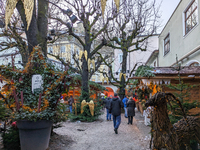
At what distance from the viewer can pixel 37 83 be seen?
5.52 metres

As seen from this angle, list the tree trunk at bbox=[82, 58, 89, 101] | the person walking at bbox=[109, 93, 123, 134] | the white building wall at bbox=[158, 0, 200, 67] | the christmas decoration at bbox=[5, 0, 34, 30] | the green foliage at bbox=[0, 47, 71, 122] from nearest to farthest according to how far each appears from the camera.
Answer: the christmas decoration at bbox=[5, 0, 34, 30] < the green foliage at bbox=[0, 47, 71, 122] < the person walking at bbox=[109, 93, 123, 134] < the white building wall at bbox=[158, 0, 200, 67] < the tree trunk at bbox=[82, 58, 89, 101]

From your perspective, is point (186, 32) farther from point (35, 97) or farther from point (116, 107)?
point (35, 97)

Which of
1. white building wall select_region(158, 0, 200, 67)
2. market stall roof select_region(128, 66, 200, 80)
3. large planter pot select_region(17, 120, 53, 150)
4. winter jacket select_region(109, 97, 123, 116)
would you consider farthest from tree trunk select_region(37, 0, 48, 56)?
A: white building wall select_region(158, 0, 200, 67)

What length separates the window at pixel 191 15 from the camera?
11.2 m

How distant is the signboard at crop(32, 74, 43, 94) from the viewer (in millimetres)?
5473

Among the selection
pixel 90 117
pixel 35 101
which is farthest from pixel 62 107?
pixel 90 117

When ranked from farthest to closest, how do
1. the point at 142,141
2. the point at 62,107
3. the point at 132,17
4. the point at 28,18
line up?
the point at 132,17
the point at 142,141
the point at 62,107
the point at 28,18

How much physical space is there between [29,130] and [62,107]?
52.9 inches

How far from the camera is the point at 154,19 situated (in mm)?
17703

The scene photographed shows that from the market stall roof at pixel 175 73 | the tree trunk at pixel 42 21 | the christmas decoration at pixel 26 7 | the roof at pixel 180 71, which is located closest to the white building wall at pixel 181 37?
the roof at pixel 180 71

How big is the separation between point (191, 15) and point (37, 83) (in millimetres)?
10844

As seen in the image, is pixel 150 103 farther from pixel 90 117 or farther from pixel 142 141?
pixel 90 117

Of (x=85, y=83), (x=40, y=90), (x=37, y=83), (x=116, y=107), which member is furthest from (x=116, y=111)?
(x=85, y=83)

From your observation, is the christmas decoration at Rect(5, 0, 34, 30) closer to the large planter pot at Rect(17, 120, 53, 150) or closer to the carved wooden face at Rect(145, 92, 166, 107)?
the carved wooden face at Rect(145, 92, 166, 107)
